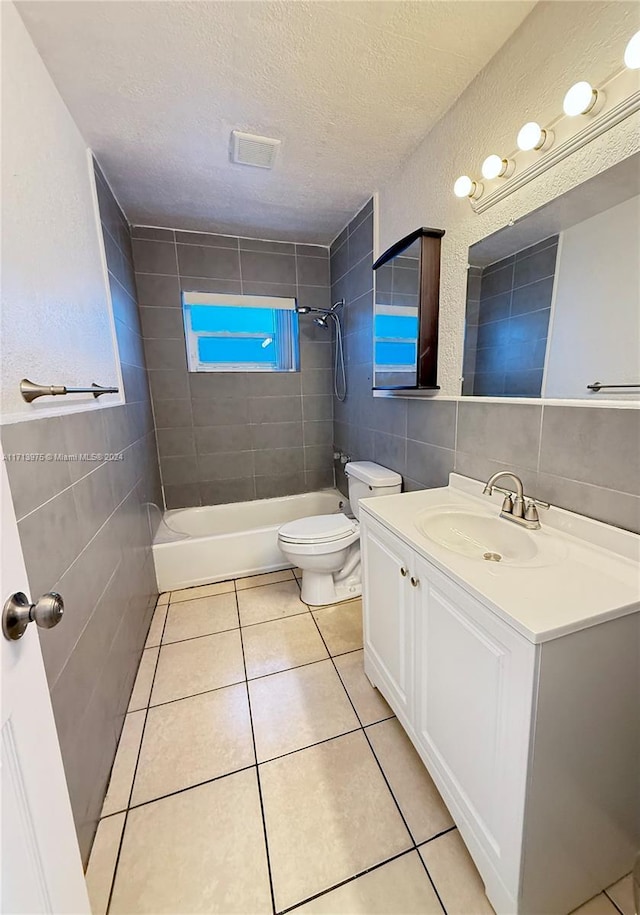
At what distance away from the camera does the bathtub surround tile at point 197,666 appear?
1544 millimetres

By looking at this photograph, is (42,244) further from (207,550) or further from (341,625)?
(341,625)

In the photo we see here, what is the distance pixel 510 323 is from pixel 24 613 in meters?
1.55

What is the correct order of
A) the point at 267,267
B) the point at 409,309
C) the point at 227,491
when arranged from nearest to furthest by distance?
the point at 409,309, the point at 267,267, the point at 227,491

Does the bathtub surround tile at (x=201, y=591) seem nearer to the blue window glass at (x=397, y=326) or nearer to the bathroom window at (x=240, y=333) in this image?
the bathroom window at (x=240, y=333)

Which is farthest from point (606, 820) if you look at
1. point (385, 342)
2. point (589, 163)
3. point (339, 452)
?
point (339, 452)

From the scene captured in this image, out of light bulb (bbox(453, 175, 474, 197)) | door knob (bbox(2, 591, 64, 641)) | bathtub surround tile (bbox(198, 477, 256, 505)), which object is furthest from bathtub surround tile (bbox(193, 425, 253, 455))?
door knob (bbox(2, 591, 64, 641))

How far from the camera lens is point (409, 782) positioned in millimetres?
1166

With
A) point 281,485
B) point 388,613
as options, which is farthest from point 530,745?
point 281,485

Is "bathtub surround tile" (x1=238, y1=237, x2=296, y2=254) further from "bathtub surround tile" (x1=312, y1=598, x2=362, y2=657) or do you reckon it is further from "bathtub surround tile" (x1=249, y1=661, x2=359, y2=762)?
"bathtub surround tile" (x1=249, y1=661, x2=359, y2=762)

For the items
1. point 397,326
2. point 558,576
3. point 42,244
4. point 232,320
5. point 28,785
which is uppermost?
point 232,320

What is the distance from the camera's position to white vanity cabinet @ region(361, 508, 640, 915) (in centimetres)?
72

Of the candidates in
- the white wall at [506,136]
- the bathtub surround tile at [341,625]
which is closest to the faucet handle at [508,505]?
the white wall at [506,136]

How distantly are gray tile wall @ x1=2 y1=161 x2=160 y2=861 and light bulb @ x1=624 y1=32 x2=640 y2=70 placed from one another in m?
1.65

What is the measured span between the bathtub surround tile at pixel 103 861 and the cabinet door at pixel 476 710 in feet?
3.12
